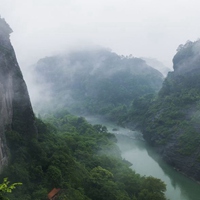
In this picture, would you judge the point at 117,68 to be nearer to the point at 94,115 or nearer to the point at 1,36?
the point at 94,115

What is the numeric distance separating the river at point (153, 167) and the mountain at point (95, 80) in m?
27.3

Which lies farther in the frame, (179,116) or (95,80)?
(95,80)

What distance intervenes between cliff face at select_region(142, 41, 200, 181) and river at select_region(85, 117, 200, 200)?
4.81 ft

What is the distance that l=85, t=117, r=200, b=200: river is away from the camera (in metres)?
36.8

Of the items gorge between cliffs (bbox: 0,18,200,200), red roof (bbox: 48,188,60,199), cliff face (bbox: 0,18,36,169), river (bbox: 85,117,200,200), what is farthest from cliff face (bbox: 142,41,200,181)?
cliff face (bbox: 0,18,36,169)

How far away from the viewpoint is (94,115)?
10356 centimetres

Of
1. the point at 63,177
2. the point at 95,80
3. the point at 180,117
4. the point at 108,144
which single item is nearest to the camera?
the point at 63,177

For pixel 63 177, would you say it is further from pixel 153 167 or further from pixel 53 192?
pixel 153 167

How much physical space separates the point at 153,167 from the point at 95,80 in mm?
91419

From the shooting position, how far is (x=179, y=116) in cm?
5628

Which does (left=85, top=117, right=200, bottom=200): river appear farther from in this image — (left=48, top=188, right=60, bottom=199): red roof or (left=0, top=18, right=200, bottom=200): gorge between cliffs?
(left=48, top=188, right=60, bottom=199): red roof

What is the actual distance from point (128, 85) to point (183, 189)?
86.4 meters

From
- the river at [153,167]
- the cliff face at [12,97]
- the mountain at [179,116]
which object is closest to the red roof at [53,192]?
the cliff face at [12,97]

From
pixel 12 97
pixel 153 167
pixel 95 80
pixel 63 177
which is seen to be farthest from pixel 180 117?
pixel 95 80
